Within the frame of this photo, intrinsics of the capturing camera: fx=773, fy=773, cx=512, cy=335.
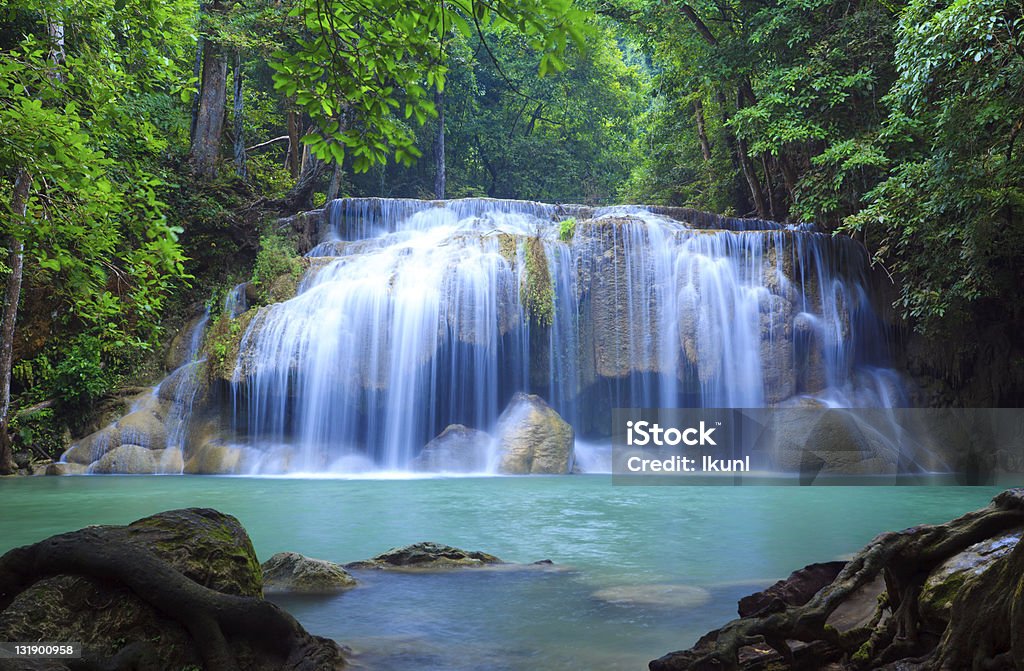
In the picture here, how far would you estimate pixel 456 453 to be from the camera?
579 inches

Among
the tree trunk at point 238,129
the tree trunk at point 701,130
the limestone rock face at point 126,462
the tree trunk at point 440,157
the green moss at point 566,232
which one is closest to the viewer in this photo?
the limestone rock face at point 126,462

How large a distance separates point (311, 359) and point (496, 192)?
2170 cm

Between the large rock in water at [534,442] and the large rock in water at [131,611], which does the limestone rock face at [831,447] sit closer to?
the large rock in water at [534,442]

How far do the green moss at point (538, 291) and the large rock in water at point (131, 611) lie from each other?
43.6ft

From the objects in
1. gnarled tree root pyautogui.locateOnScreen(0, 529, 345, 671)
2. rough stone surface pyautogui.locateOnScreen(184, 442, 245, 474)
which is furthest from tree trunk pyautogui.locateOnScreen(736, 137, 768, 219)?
gnarled tree root pyautogui.locateOnScreen(0, 529, 345, 671)

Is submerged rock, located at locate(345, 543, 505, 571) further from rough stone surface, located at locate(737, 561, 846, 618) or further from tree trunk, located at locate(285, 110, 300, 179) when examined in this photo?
tree trunk, located at locate(285, 110, 300, 179)

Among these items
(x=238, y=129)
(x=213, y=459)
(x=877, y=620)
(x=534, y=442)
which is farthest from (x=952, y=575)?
(x=238, y=129)

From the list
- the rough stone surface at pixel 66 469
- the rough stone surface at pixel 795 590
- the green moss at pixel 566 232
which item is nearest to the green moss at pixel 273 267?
the rough stone surface at pixel 66 469

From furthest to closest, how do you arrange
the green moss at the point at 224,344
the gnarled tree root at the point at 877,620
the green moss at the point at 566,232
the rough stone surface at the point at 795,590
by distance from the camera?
the green moss at the point at 566,232
the green moss at the point at 224,344
the rough stone surface at the point at 795,590
the gnarled tree root at the point at 877,620

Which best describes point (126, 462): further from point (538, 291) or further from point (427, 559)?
point (427, 559)

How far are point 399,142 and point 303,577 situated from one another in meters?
2.86

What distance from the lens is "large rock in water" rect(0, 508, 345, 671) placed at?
2.69 metres

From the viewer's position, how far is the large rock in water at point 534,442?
1423 centimetres

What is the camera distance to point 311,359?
1586 cm
